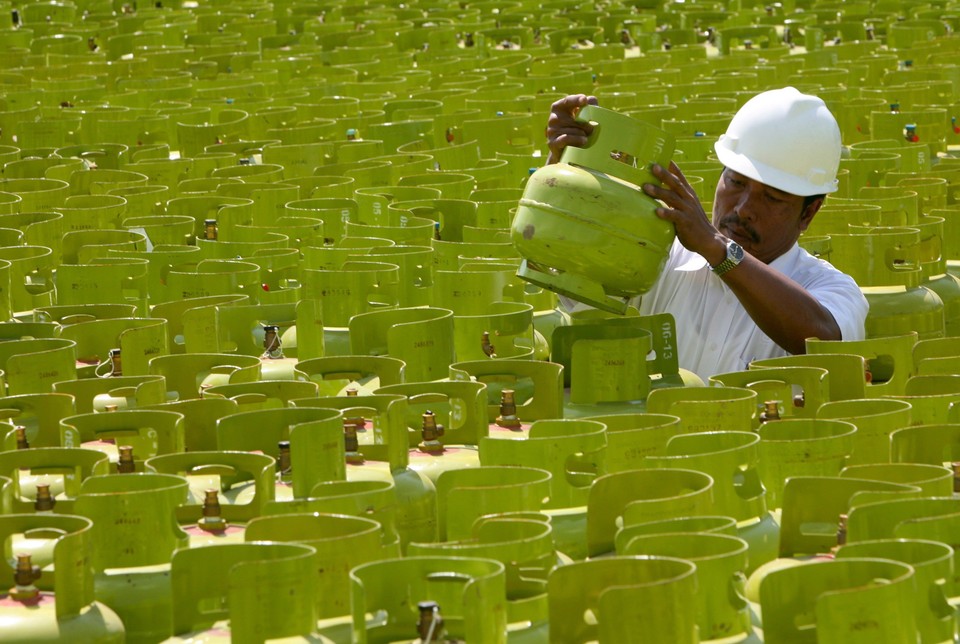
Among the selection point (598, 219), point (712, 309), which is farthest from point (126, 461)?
point (712, 309)

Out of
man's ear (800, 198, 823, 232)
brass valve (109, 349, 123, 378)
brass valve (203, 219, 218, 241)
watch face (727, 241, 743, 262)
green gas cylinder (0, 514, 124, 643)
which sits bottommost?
green gas cylinder (0, 514, 124, 643)

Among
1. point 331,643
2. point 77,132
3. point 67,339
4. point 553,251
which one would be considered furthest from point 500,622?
point 77,132

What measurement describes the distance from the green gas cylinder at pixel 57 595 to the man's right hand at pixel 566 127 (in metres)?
2.27

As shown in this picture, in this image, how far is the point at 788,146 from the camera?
227 inches

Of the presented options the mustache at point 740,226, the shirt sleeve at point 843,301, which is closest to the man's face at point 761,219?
the mustache at point 740,226

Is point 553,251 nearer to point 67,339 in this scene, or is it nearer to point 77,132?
point 67,339

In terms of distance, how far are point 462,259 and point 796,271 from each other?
3.93 ft

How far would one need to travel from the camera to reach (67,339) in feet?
17.6

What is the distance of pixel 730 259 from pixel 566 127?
63cm

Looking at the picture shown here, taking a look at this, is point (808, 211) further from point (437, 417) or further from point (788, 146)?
point (437, 417)

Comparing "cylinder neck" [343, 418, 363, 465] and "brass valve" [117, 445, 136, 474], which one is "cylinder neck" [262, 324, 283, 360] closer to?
"cylinder neck" [343, 418, 363, 465]

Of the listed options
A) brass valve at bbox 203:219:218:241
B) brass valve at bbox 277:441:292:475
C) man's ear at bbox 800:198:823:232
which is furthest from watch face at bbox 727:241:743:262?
brass valve at bbox 203:219:218:241

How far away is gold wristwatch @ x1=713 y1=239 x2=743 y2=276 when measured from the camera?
207 inches

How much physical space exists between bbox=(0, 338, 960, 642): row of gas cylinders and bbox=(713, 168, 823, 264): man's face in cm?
121
